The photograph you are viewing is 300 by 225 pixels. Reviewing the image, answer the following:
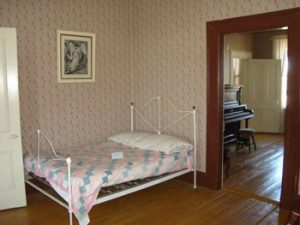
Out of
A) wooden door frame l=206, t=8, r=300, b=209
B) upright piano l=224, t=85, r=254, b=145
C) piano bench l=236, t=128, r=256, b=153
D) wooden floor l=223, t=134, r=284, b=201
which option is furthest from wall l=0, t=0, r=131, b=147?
piano bench l=236, t=128, r=256, b=153

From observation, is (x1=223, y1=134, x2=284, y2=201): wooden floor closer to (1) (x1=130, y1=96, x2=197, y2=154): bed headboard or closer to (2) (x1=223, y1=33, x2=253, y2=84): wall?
(1) (x1=130, y1=96, x2=197, y2=154): bed headboard

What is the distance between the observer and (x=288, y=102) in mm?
3457

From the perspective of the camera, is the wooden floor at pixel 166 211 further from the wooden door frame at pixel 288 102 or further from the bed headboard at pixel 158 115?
the bed headboard at pixel 158 115

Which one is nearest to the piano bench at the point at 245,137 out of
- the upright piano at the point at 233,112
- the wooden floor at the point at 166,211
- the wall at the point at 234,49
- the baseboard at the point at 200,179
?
the upright piano at the point at 233,112

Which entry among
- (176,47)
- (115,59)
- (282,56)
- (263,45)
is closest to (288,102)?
(176,47)

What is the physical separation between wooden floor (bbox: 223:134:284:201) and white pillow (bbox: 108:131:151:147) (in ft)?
4.31

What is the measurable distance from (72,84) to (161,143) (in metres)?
1.44

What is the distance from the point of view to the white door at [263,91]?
8.14 m

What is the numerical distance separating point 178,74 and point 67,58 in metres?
1.50

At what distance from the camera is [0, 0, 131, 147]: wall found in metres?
3.90

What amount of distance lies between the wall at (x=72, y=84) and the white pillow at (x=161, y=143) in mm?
790

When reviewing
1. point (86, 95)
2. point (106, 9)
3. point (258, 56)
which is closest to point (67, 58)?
point (86, 95)

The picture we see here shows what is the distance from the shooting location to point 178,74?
4496 mm

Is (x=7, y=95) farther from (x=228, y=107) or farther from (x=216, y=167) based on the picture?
(x=228, y=107)
